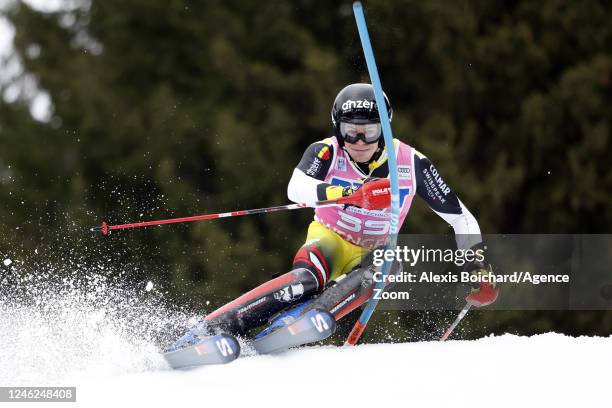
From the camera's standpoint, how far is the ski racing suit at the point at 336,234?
5.13 meters

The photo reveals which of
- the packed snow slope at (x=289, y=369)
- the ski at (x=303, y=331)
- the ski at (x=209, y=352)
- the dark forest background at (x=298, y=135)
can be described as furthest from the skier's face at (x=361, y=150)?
the dark forest background at (x=298, y=135)

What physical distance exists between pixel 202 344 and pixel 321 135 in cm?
699

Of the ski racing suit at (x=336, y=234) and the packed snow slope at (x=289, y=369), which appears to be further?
the ski racing suit at (x=336, y=234)

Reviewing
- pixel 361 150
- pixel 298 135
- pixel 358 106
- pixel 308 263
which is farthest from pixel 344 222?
pixel 298 135

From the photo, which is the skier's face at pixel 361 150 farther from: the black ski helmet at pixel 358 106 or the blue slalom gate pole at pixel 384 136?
the blue slalom gate pole at pixel 384 136

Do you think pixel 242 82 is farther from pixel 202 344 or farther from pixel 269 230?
pixel 202 344

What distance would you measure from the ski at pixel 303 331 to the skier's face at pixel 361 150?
87 cm

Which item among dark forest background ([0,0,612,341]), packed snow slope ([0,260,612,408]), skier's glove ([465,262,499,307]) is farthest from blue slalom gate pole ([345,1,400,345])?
dark forest background ([0,0,612,341])

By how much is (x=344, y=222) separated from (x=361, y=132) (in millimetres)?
614

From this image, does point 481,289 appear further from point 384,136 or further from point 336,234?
point 384,136

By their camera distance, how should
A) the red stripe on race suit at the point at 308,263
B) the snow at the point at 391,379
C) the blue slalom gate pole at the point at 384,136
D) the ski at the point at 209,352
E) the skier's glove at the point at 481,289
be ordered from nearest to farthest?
the snow at the point at 391,379 → the blue slalom gate pole at the point at 384,136 → the ski at the point at 209,352 → the red stripe on race suit at the point at 308,263 → the skier's glove at the point at 481,289

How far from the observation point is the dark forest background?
1106 cm

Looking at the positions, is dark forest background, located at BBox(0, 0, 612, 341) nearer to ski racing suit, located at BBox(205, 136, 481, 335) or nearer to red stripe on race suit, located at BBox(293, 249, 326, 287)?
ski racing suit, located at BBox(205, 136, 481, 335)

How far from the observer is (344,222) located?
5.48m
